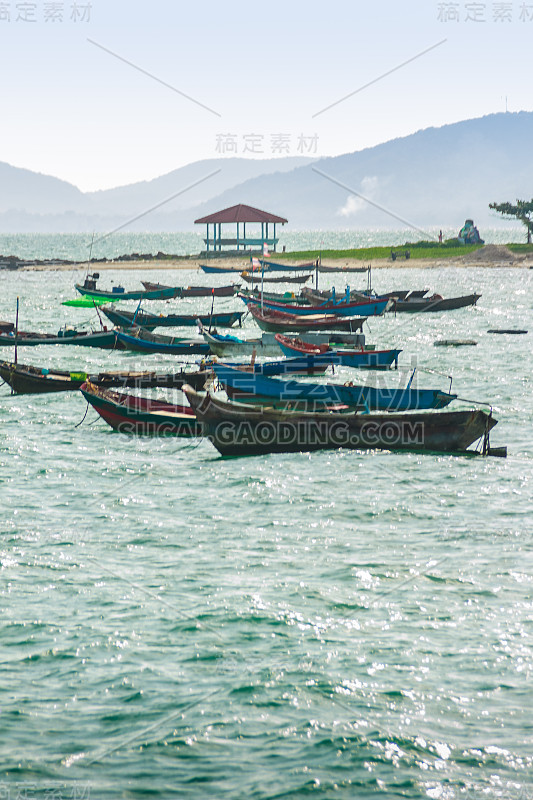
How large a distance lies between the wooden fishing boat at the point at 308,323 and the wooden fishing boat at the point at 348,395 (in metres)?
21.2

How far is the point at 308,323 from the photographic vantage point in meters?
46.3

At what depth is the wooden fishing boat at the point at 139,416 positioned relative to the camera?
23828 millimetres

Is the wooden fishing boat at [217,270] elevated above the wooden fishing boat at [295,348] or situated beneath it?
elevated above

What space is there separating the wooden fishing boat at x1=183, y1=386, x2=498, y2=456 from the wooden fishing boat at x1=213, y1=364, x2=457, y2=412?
5.23 feet

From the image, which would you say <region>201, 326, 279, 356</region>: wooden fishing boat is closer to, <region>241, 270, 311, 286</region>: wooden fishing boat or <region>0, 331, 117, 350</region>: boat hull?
<region>0, 331, 117, 350</region>: boat hull

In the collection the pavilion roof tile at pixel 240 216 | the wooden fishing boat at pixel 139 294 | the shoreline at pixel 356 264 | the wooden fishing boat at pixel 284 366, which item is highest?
the pavilion roof tile at pixel 240 216

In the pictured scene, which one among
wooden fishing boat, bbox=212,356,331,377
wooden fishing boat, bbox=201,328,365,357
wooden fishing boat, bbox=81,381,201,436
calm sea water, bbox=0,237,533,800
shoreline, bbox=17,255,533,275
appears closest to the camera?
calm sea water, bbox=0,237,533,800

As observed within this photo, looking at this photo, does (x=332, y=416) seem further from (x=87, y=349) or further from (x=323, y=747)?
(x=87, y=349)

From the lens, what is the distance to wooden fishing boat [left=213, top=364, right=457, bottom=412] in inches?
928

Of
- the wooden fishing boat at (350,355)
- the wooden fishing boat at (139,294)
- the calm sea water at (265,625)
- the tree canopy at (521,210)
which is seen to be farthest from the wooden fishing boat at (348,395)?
the tree canopy at (521,210)

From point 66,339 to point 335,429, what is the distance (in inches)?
892

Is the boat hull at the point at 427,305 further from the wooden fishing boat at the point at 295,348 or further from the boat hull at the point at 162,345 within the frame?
the wooden fishing boat at the point at 295,348

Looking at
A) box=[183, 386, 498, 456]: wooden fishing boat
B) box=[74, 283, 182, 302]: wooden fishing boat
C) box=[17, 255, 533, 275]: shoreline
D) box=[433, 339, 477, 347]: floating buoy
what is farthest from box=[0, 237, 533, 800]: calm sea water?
box=[17, 255, 533, 275]: shoreline

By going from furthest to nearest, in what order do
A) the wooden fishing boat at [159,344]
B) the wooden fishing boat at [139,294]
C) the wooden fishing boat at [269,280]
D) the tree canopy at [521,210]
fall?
the tree canopy at [521,210] < the wooden fishing boat at [269,280] < the wooden fishing boat at [139,294] < the wooden fishing boat at [159,344]
